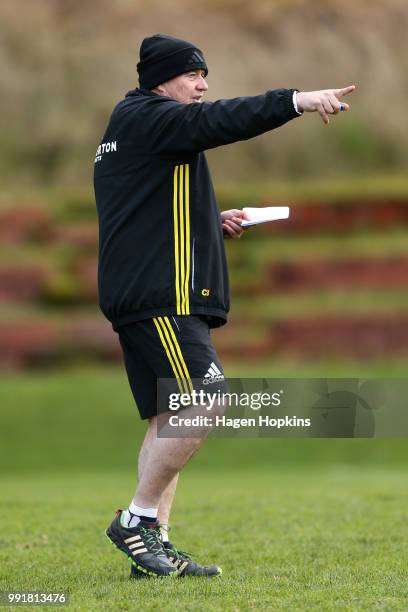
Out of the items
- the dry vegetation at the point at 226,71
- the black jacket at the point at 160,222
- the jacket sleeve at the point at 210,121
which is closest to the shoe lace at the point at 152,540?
the black jacket at the point at 160,222

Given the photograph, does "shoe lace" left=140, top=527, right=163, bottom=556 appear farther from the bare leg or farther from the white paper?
the white paper

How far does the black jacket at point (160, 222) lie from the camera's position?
16.8 feet

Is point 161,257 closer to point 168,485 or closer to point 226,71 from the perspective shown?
point 168,485

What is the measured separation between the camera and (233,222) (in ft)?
18.5

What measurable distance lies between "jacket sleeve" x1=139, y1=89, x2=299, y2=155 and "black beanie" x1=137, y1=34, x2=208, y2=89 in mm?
215

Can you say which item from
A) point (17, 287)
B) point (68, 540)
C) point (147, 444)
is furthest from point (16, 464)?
point (147, 444)

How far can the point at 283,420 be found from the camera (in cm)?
611

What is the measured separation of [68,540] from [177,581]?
5.18 feet

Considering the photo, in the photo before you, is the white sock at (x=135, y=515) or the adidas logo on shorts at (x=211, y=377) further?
the white sock at (x=135, y=515)

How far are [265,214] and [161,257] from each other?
23.2 inches

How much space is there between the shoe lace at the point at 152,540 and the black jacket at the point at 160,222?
84 cm

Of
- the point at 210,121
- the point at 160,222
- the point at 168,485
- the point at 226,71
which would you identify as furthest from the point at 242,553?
the point at 226,71

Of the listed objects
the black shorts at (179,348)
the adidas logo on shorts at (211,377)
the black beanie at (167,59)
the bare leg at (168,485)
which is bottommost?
the bare leg at (168,485)

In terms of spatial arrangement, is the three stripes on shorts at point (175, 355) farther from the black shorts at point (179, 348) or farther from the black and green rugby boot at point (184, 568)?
the black and green rugby boot at point (184, 568)
